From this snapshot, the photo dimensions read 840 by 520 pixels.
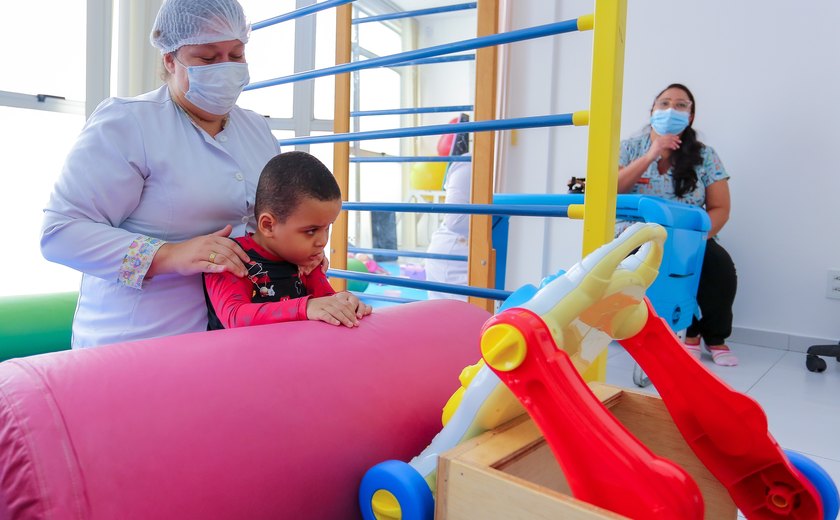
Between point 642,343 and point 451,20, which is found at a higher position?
point 451,20

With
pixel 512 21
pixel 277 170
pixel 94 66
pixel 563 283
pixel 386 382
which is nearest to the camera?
pixel 563 283

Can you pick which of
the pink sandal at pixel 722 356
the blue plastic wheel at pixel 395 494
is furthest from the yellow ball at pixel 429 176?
the blue plastic wheel at pixel 395 494

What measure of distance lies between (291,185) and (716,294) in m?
2.51

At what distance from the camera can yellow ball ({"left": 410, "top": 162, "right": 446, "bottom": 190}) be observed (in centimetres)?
562

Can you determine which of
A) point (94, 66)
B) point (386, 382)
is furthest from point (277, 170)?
point (94, 66)

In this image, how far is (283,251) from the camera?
1.13 metres

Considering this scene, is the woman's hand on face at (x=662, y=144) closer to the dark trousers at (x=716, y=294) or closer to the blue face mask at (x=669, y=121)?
the blue face mask at (x=669, y=121)

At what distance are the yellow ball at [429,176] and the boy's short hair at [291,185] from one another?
4529 millimetres

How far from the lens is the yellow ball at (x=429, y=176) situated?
562cm

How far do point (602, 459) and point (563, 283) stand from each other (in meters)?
0.22

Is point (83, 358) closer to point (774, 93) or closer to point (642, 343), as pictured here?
point (642, 343)

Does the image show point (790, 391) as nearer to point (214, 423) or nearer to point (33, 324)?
point (214, 423)

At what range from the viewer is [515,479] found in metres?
0.66

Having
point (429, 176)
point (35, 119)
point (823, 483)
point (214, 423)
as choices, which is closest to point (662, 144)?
point (823, 483)
